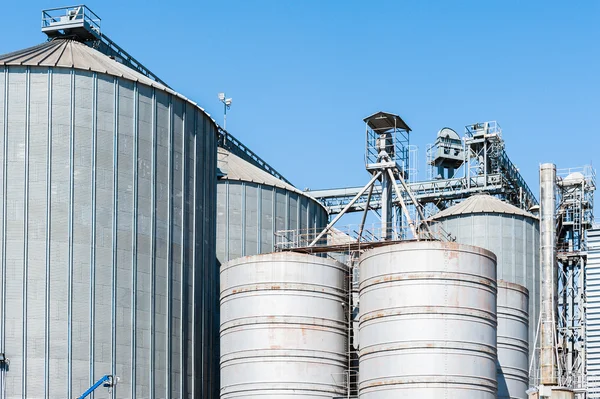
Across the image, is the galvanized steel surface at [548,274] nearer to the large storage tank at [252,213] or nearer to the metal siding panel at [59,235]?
the large storage tank at [252,213]

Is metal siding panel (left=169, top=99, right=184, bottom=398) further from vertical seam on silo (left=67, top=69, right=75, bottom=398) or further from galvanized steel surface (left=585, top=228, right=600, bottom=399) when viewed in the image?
galvanized steel surface (left=585, top=228, right=600, bottom=399)

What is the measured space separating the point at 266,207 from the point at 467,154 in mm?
22619

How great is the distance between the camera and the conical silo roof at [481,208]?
72500mm

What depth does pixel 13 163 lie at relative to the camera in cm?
4812

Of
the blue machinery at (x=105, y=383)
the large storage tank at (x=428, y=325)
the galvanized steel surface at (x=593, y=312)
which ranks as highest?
the galvanized steel surface at (x=593, y=312)

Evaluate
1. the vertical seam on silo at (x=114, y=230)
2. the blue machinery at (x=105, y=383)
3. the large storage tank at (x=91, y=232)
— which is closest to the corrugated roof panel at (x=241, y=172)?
the large storage tank at (x=91, y=232)

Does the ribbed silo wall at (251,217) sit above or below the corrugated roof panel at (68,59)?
below

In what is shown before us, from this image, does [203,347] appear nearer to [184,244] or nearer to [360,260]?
[184,244]

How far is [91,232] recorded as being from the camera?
158 ft

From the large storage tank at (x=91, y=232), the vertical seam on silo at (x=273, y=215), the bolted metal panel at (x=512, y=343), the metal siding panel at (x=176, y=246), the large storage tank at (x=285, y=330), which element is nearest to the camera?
the large storage tank at (x=91, y=232)

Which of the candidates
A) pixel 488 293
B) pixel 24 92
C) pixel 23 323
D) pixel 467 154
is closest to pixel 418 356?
pixel 488 293

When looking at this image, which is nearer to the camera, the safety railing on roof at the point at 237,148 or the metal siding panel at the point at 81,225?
the metal siding panel at the point at 81,225

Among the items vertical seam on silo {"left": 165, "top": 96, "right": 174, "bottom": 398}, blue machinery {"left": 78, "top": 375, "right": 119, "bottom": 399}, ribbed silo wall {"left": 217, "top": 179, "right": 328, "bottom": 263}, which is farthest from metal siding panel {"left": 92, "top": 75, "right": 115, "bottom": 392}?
ribbed silo wall {"left": 217, "top": 179, "right": 328, "bottom": 263}

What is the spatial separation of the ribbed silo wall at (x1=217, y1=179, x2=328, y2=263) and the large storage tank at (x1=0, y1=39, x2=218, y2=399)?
32.5 feet
